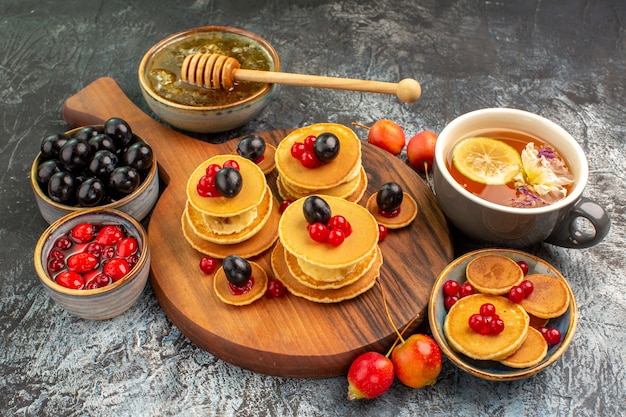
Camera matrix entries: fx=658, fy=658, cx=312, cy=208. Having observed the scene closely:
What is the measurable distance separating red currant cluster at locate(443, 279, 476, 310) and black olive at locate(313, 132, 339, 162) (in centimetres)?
77

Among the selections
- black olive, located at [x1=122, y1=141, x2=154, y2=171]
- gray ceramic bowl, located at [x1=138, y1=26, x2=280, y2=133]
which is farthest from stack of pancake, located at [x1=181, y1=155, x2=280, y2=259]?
gray ceramic bowl, located at [x1=138, y1=26, x2=280, y2=133]

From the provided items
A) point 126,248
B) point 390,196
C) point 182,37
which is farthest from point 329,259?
point 182,37

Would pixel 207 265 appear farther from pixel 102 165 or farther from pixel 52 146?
pixel 52 146

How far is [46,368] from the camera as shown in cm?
280

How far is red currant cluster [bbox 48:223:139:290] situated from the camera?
2.77m

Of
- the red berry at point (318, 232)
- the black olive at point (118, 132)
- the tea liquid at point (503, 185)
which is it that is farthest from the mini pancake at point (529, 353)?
the black olive at point (118, 132)

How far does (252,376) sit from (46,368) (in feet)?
2.89

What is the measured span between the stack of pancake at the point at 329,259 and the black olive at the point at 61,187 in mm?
994

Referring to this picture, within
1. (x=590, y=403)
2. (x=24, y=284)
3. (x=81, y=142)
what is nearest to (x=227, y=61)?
(x=81, y=142)

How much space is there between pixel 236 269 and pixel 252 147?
0.75 m

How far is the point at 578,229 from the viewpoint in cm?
311

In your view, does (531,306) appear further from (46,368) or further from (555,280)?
(46,368)

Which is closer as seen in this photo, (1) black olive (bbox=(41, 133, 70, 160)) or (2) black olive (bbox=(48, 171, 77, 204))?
(2) black olive (bbox=(48, 171, 77, 204))

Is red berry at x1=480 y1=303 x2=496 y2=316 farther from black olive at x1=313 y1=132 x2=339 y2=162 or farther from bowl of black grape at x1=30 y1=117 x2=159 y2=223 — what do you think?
bowl of black grape at x1=30 y1=117 x2=159 y2=223
